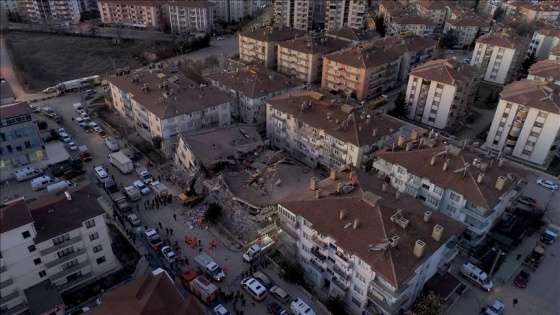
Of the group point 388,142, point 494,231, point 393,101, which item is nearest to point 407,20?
point 393,101

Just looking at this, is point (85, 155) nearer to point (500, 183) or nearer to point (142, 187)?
point (142, 187)

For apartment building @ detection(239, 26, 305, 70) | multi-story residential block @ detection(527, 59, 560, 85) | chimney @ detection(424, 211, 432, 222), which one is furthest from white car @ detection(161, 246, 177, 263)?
multi-story residential block @ detection(527, 59, 560, 85)

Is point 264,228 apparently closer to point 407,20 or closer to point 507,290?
point 507,290

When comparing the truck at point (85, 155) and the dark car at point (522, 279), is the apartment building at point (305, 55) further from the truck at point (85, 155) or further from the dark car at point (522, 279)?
the dark car at point (522, 279)

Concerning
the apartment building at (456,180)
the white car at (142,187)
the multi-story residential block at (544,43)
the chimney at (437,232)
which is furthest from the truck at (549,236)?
the multi-story residential block at (544,43)

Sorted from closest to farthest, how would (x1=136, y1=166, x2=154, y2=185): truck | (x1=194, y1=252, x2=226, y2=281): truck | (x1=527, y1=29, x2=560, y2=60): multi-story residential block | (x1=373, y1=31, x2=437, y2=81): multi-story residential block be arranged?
(x1=194, y1=252, x2=226, y2=281): truck
(x1=136, y1=166, x2=154, y2=185): truck
(x1=373, y1=31, x2=437, y2=81): multi-story residential block
(x1=527, y1=29, x2=560, y2=60): multi-story residential block

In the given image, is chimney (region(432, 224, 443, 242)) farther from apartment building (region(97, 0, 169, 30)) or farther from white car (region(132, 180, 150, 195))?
apartment building (region(97, 0, 169, 30))
